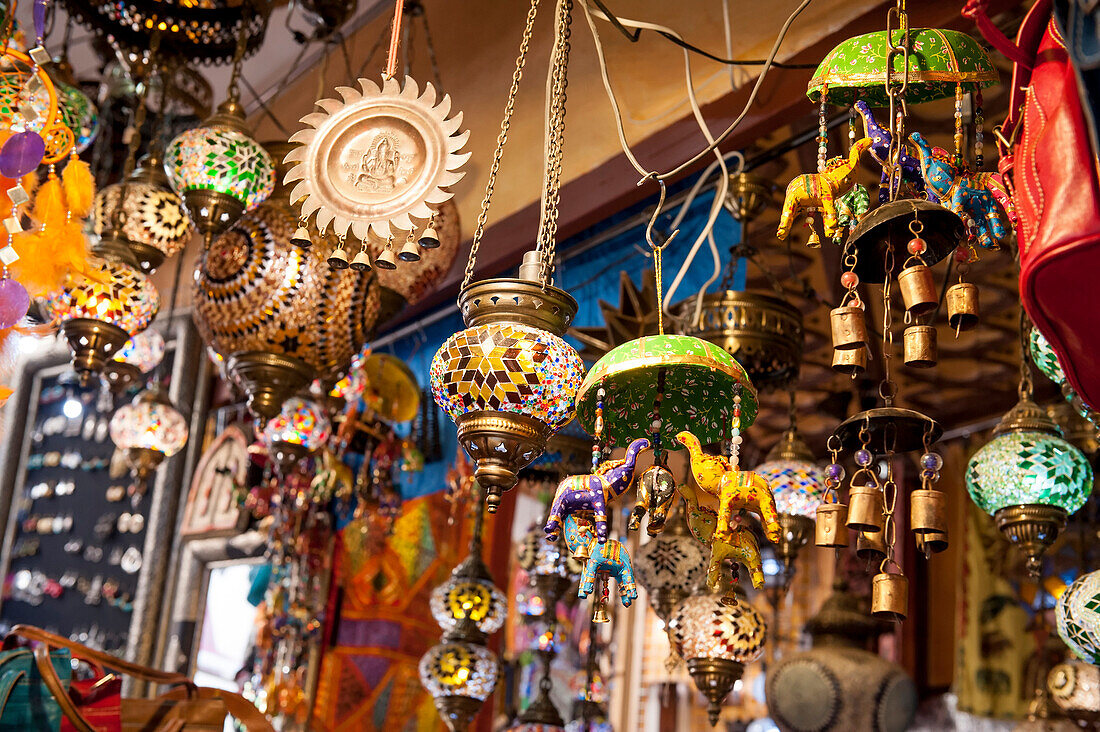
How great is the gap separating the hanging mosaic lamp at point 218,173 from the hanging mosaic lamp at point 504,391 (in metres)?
1.20

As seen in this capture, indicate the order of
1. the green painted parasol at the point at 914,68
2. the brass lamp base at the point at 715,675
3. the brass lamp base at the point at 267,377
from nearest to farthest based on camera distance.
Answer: the green painted parasol at the point at 914,68, the brass lamp base at the point at 715,675, the brass lamp base at the point at 267,377

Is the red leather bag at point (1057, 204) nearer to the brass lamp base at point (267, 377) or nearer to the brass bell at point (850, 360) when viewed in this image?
the brass bell at point (850, 360)

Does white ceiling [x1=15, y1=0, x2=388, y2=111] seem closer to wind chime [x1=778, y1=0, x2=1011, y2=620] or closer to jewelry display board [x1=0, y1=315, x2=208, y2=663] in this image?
jewelry display board [x1=0, y1=315, x2=208, y2=663]

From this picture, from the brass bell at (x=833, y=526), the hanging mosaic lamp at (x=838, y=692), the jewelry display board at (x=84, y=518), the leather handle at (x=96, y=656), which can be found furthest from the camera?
the jewelry display board at (x=84, y=518)

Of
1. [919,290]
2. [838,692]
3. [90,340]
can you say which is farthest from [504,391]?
[838,692]

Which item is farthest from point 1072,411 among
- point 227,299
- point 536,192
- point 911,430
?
point 227,299

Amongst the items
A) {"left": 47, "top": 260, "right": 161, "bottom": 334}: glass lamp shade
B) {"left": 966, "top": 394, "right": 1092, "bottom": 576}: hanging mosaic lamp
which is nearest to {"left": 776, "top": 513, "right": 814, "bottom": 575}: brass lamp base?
{"left": 966, "top": 394, "right": 1092, "bottom": 576}: hanging mosaic lamp

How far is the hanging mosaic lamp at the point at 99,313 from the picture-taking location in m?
2.87

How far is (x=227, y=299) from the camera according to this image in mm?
2764

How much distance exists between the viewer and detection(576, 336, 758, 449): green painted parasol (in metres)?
1.80

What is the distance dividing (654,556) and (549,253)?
3.34 feet

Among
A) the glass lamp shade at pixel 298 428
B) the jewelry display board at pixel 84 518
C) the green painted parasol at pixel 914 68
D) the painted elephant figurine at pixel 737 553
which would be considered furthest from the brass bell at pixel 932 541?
the jewelry display board at pixel 84 518

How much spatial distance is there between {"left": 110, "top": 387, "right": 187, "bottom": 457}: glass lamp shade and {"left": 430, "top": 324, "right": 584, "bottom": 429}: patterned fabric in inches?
89.5

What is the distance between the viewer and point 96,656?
8.26 feet
